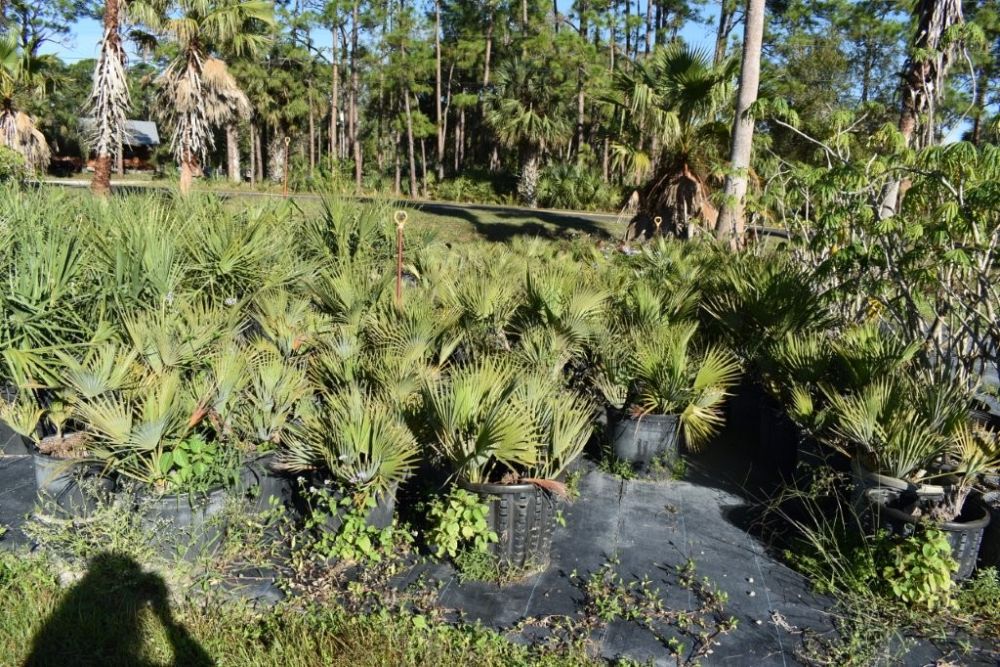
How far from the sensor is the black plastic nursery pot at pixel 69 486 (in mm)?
4078

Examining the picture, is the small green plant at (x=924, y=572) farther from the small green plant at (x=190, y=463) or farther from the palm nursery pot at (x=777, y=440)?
the small green plant at (x=190, y=463)

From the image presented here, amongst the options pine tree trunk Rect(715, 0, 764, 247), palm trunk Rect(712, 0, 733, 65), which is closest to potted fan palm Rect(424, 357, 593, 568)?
pine tree trunk Rect(715, 0, 764, 247)

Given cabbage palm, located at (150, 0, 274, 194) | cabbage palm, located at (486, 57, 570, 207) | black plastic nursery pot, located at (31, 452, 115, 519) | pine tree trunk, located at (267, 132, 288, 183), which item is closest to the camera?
black plastic nursery pot, located at (31, 452, 115, 519)

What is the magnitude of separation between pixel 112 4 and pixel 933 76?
14.5m

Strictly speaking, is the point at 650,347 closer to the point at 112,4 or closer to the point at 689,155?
the point at 689,155

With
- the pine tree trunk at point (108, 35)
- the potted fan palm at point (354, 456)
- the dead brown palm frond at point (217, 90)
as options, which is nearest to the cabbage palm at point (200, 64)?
the dead brown palm frond at point (217, 90)

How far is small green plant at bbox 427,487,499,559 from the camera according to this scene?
3896mm

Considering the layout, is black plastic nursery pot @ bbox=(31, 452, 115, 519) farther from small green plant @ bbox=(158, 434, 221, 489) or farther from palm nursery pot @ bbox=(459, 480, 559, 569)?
palm nursery pot @ bbox=(459, 480, 559, 569)

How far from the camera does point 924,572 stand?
3682 mm

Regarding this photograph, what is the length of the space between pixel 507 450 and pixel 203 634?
1.67m

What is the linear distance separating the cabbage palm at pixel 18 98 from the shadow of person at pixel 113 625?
1527 centimetres

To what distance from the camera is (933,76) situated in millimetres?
9891

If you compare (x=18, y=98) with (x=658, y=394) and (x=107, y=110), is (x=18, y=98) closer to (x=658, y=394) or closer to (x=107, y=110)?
(x=107, y=110)

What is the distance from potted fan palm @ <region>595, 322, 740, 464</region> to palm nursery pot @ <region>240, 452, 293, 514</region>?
241 centimetres
